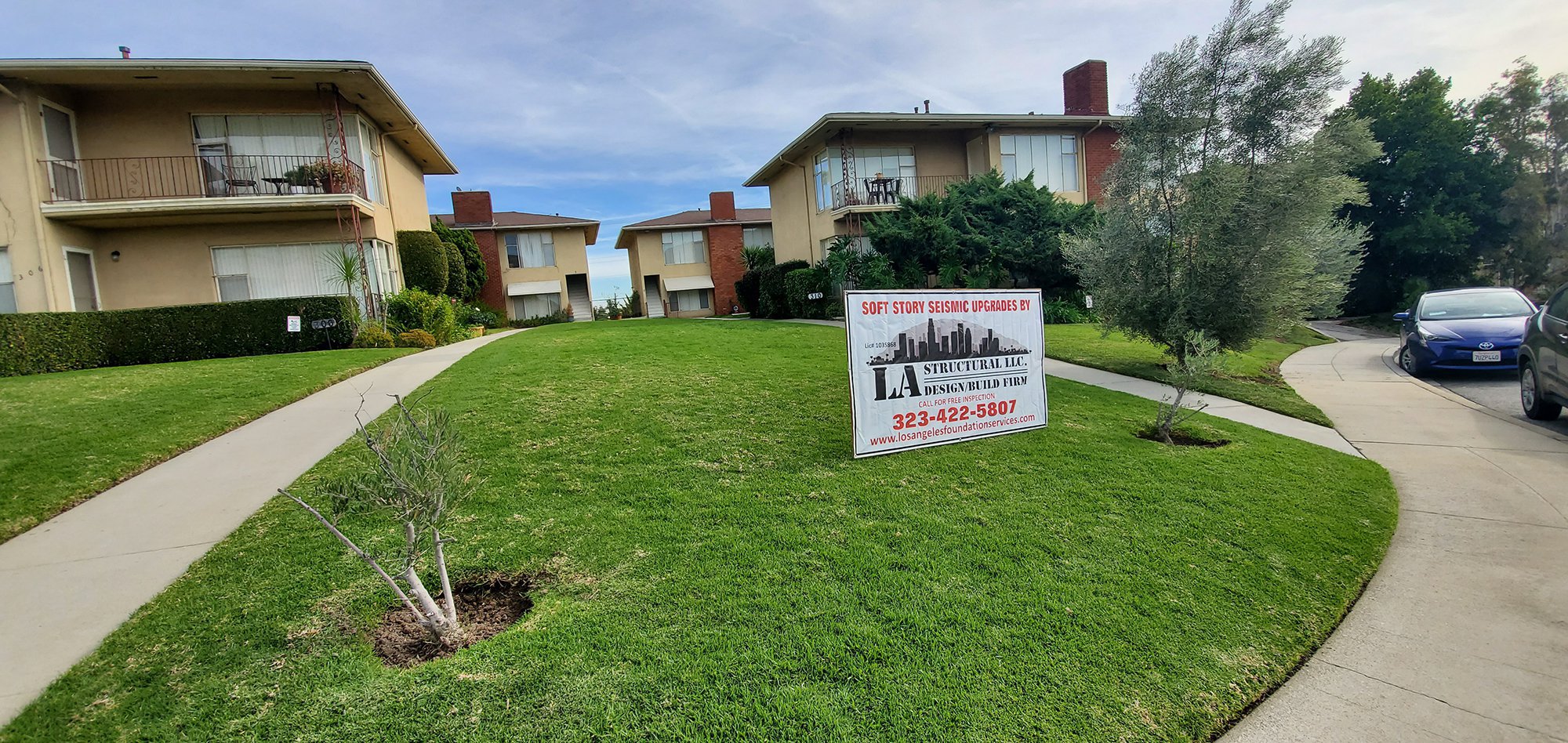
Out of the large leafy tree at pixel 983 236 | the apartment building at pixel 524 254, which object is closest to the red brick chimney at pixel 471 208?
the apartment building at pixel 524 254

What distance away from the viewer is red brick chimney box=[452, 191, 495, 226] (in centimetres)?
3325

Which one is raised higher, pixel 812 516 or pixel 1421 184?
pixel 1421 184

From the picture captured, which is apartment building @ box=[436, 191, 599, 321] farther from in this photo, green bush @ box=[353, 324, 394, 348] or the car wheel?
the car wheel

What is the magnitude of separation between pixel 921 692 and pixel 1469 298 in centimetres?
1504

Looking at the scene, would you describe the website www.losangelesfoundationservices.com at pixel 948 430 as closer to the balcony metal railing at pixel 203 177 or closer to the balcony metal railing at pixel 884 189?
the balcony metal railing at pixel 203 177

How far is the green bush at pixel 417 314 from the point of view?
52.0 feet

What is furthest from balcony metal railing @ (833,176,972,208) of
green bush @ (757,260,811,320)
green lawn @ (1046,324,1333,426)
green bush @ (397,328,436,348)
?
green bush @ (397,328,436,348)

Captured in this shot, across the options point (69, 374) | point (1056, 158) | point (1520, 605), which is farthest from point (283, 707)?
point (1056, 158)

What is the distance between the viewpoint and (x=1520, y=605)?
3.52 metres

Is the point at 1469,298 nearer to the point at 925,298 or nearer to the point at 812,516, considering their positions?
the point at 925,298

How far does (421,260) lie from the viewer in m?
19.8

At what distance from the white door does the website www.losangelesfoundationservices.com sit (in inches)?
761

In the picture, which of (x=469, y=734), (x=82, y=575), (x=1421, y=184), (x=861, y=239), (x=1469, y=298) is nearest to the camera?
(x=469, y=734)

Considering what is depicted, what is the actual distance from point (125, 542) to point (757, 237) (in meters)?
34.3
